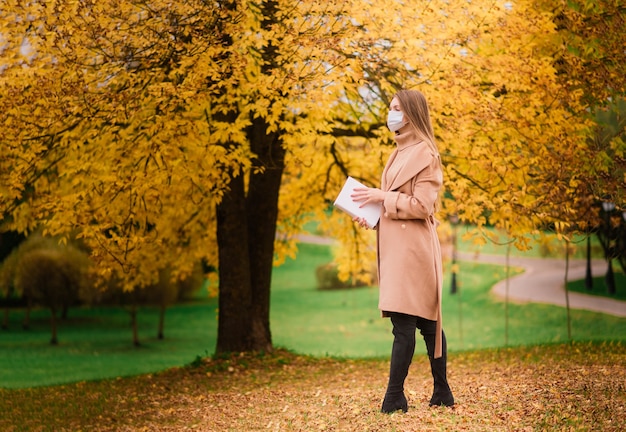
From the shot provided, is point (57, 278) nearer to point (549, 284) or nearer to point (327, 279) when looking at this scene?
point (327, 279)

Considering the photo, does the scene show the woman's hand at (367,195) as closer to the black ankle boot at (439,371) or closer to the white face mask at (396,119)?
the white face mask at (396,119)

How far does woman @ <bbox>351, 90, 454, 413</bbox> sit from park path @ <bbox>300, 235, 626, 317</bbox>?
23.2 meters

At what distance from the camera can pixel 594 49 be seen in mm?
8852

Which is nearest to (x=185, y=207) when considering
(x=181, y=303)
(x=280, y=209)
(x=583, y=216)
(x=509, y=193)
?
(x=280, y=209)

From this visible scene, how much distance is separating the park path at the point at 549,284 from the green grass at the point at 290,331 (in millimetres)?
729

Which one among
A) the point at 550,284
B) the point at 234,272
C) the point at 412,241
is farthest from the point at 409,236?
the point at 550,284

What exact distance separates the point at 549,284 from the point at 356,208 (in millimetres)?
30773

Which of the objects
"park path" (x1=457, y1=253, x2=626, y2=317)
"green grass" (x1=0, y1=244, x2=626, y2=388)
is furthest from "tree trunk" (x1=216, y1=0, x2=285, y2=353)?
"park path" (x1=457, y1=253, x2=626, y2=317)

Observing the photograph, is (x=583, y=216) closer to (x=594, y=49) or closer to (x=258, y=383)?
(x=594, y=49)

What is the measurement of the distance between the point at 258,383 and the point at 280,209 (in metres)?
5.32

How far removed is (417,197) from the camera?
16.4ft

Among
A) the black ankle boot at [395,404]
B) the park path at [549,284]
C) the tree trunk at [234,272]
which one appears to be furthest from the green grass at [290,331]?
the black ankle boot at [395,404]

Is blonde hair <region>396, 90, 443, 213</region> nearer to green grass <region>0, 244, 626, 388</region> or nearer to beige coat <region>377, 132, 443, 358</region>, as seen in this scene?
beige coat <region>377, 132, 443, 358</region>

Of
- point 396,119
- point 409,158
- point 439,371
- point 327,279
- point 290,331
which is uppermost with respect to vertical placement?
point 396,119
